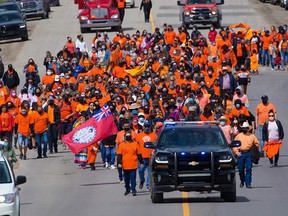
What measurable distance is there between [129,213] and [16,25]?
114ft

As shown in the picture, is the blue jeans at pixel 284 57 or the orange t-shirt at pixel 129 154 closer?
the orange t-shirt at pixel 129 154

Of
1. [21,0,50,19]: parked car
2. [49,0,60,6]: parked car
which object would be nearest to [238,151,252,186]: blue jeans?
[21,0,50,19]: parked car

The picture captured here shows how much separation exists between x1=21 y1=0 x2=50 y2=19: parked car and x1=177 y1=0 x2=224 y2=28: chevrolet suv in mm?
10736

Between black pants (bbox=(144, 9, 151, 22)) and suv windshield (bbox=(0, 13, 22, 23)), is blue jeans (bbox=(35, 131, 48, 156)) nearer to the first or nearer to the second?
suv windshield (bbox=(0, 13, 22, 23))

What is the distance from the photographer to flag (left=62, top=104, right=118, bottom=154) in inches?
1148

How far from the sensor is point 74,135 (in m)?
29.4

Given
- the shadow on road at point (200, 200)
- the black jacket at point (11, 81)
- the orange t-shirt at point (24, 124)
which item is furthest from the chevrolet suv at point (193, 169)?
the black jacket at point (11, 81)

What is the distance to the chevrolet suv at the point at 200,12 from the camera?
56.3 m

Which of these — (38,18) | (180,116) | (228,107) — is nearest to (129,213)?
(180,116)

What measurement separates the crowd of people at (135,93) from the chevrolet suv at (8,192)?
5119 millimetres

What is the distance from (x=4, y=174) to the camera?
20172 millimetres

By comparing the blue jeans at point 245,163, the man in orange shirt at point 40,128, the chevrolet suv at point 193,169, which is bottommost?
the man in orange shirt at point 40,128

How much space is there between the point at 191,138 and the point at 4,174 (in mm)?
4803

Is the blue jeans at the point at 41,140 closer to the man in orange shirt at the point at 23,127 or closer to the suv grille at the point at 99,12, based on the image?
the man in orange shirt at the point at 23,127
